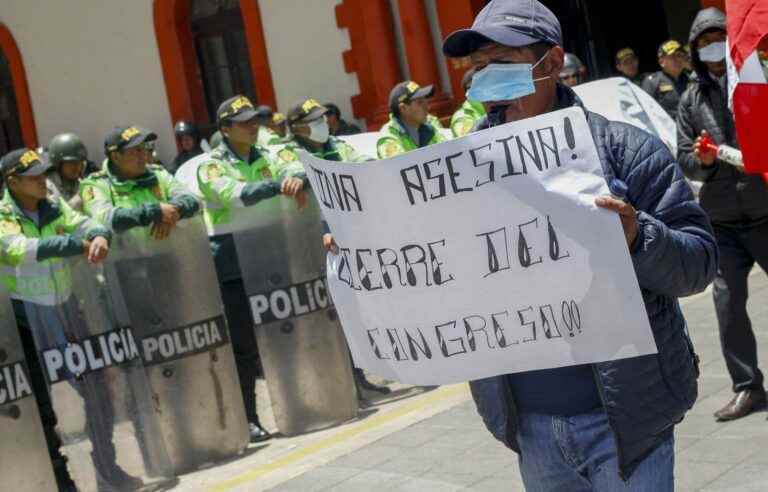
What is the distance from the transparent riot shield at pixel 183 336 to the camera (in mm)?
6789

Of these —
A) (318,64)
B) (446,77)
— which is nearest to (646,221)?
(446,77)

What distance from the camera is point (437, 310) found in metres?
2.95

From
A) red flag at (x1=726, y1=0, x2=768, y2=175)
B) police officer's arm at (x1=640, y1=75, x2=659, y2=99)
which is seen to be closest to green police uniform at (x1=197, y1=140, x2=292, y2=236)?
red flag at (x1=726, y1=0, x2=768, y2=175)

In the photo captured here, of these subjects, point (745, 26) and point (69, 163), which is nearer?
point (745, 26)

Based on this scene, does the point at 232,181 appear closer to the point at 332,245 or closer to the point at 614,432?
the point at 332,245

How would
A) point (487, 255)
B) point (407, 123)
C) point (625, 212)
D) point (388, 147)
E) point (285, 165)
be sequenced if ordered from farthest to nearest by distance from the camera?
point (407, 123), point (388, 147), point (285, 165), point (487, 255), point (625, 212)

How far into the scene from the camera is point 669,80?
12102 millimetres

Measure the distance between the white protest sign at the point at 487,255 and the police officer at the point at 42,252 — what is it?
363cm

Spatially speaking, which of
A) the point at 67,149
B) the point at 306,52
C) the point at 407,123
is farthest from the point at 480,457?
the point at 306,52

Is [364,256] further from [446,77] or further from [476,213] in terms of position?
[446,77]

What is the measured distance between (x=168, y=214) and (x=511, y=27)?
419 centimetres

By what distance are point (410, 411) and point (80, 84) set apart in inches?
464

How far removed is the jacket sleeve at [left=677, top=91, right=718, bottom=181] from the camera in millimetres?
5715

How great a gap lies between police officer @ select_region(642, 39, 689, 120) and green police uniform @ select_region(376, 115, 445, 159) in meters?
3.77
